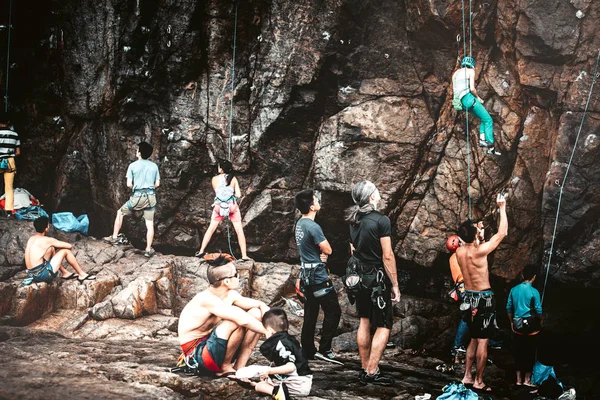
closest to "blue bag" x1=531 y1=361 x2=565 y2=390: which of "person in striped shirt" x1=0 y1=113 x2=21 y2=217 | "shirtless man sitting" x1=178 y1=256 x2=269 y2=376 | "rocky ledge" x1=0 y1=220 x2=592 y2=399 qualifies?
"rocky ledge" x1=0 y1=220 x2=592 y2=399

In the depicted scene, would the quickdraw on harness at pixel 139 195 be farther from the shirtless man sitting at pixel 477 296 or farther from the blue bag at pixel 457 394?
the blue bag at pixel 457 394

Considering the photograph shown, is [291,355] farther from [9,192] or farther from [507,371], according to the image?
[9,192]

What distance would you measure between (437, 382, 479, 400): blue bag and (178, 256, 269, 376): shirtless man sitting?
6.79 ft

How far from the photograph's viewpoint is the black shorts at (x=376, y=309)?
6090 mm

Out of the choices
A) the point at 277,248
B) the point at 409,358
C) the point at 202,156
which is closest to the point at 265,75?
the point at 202,156

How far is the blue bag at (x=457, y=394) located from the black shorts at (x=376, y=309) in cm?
90

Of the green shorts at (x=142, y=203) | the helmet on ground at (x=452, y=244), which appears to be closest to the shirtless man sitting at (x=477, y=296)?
the helmet on ground at (x=452, y=244)

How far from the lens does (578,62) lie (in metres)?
8.89

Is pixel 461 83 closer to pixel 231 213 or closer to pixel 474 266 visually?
pixel 474 266

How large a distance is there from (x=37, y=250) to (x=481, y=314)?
658 cm

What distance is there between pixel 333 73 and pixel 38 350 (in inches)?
266

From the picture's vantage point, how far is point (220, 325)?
5.76 meters

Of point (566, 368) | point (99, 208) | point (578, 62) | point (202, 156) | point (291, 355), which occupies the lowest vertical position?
point (566, 368)

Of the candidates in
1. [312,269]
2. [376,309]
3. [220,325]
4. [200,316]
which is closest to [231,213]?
[312,269]
